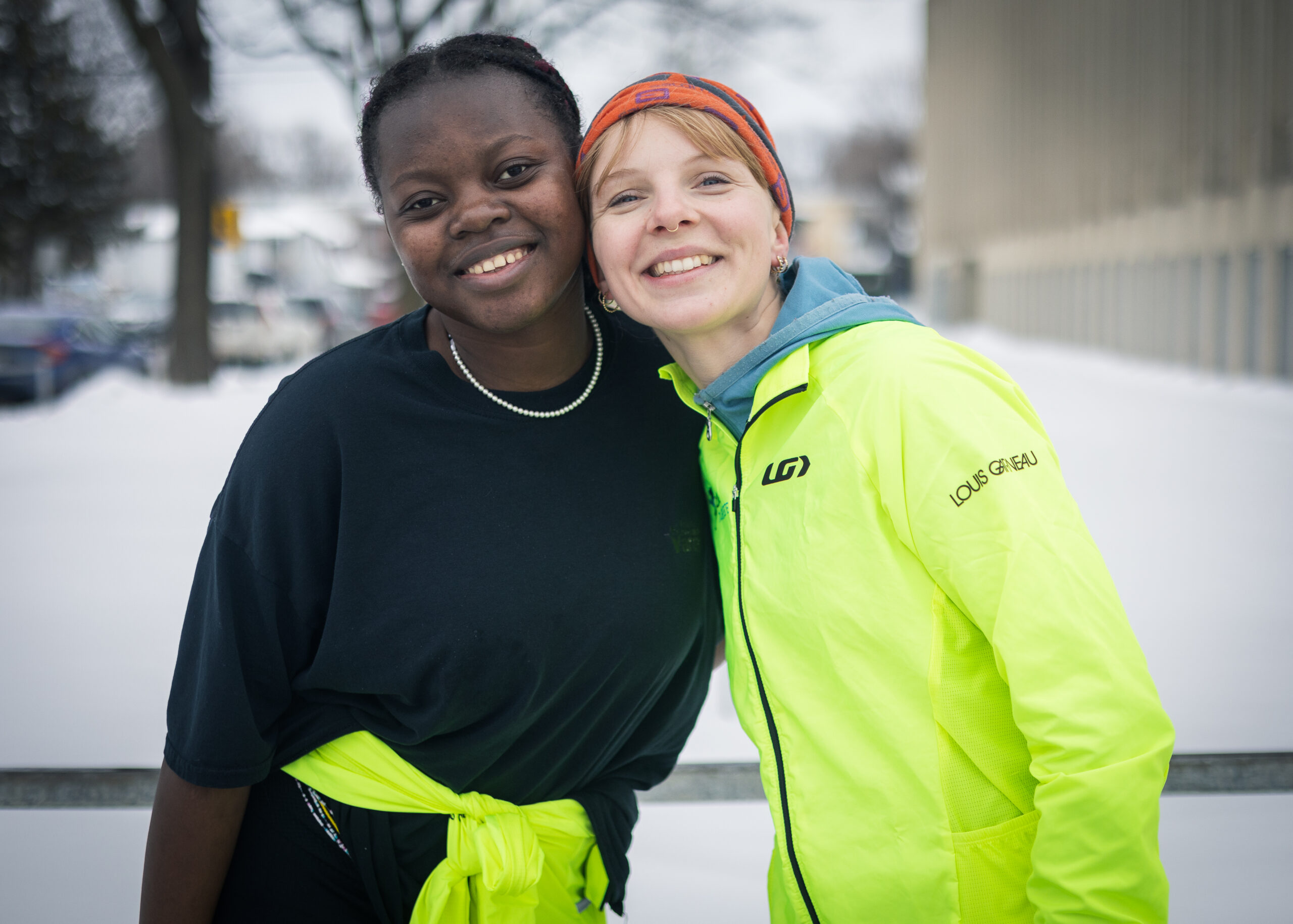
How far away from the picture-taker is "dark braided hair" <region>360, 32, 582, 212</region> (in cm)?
186

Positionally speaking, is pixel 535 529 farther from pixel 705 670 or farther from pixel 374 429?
pixel 705 670

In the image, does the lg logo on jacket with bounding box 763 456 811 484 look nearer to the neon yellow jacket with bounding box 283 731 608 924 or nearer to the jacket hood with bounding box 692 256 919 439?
the jacket hood with bounding box 692 256 919 439

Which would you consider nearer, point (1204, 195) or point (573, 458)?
point (573, 458)

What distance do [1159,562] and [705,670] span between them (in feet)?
15.6

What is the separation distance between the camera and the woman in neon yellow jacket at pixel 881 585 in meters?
1.45

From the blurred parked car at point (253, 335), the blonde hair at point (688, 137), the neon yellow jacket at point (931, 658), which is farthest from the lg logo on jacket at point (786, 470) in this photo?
the blurred parked car at point (253, 335)

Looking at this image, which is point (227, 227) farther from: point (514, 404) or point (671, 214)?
point (671, 214)

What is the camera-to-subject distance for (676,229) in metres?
1.83

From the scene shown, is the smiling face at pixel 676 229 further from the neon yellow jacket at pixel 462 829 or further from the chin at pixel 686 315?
the neon yellow jacket at pixel 462 829

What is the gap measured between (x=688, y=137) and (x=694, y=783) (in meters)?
1.77

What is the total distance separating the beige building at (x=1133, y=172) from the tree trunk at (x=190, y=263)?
568 inches

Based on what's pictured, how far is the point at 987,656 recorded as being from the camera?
63.0 inches

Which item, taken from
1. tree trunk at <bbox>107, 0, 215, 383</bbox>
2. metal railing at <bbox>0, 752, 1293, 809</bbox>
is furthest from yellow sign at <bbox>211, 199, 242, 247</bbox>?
metal railing at <bbox>0, 752, 1293, 809</bbox>

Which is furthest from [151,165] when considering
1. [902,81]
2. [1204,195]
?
[1204,195]
